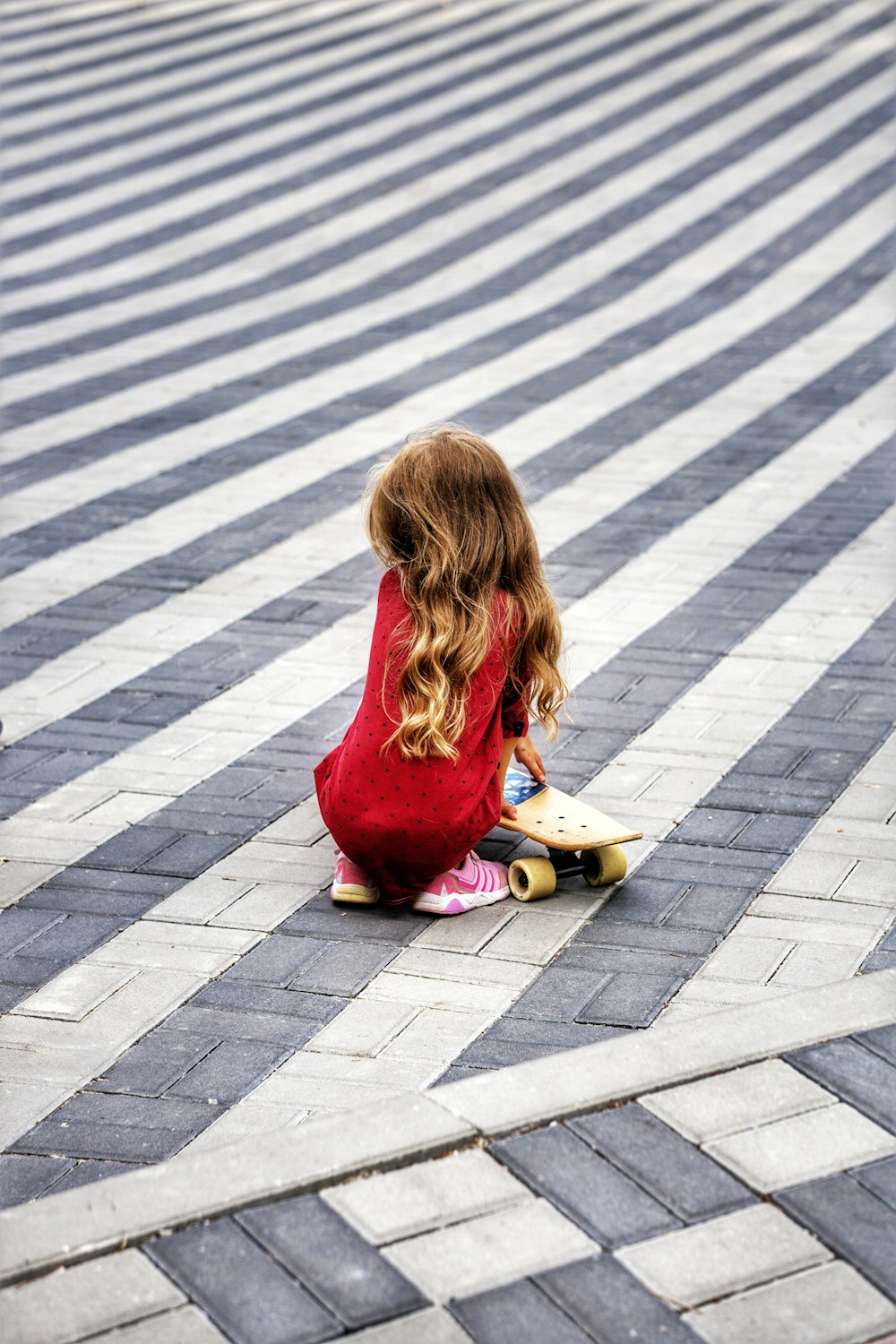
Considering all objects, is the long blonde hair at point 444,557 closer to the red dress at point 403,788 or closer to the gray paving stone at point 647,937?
the red dress at point 403,788

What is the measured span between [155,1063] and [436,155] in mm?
12665

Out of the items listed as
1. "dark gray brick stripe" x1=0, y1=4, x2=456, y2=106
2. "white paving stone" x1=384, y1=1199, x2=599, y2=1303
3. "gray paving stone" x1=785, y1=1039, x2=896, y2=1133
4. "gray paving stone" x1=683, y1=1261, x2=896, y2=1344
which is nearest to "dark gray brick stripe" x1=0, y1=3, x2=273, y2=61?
"dark gray brick stripe" x1=0, y1=4, x2=456, y2=106

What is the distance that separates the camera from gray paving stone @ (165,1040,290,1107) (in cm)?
346

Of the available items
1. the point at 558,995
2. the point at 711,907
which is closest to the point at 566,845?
the point at 711,907

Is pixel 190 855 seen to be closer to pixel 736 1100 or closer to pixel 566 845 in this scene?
pixel 566 845

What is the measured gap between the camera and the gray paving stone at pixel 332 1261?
2768 mm

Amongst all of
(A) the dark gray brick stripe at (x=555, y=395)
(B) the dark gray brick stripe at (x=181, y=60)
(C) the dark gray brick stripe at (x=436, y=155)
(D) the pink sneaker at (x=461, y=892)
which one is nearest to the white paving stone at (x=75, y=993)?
(D) the pink sneaker at (x=461, y=892)

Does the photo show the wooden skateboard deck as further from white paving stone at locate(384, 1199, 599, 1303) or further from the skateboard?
white paving stone at locate(384, 1199, 599, 1303)

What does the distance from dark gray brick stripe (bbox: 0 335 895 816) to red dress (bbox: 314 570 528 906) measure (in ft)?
4.04

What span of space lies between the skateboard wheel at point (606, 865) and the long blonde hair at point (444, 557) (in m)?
0.50

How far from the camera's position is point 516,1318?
2.75m

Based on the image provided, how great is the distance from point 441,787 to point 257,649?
214 centimetres

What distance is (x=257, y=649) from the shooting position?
6.16 meters

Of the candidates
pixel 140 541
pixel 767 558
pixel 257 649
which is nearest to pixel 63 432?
pixel 140 541
